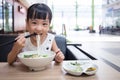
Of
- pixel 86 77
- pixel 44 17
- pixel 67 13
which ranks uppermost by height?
pixel 67 13

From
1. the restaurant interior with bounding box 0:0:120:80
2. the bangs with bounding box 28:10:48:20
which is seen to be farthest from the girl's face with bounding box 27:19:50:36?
the restaurant interior with bounding box 0:0:120:80

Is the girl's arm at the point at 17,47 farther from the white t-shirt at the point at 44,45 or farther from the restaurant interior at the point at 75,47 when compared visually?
the white t-shirt at the point at 44,45

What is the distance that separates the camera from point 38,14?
1.17 metres

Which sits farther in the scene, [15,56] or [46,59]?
[15,56]

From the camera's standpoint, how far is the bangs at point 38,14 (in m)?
1.17

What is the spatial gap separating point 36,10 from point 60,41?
1.57 metres

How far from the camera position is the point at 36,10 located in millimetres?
1220

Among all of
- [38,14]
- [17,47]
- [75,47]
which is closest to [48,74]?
[17,47]

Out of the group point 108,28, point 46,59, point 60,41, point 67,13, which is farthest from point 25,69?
point 67,13

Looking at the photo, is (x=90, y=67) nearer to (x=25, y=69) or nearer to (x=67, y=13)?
(x=25, y=69)

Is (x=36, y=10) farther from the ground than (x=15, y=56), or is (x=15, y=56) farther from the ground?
(x=36, y=10)

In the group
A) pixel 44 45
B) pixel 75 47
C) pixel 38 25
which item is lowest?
pixel 75 47

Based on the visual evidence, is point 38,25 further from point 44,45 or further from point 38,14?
point 44,45

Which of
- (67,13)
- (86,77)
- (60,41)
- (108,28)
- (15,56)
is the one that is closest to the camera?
(86,77)
